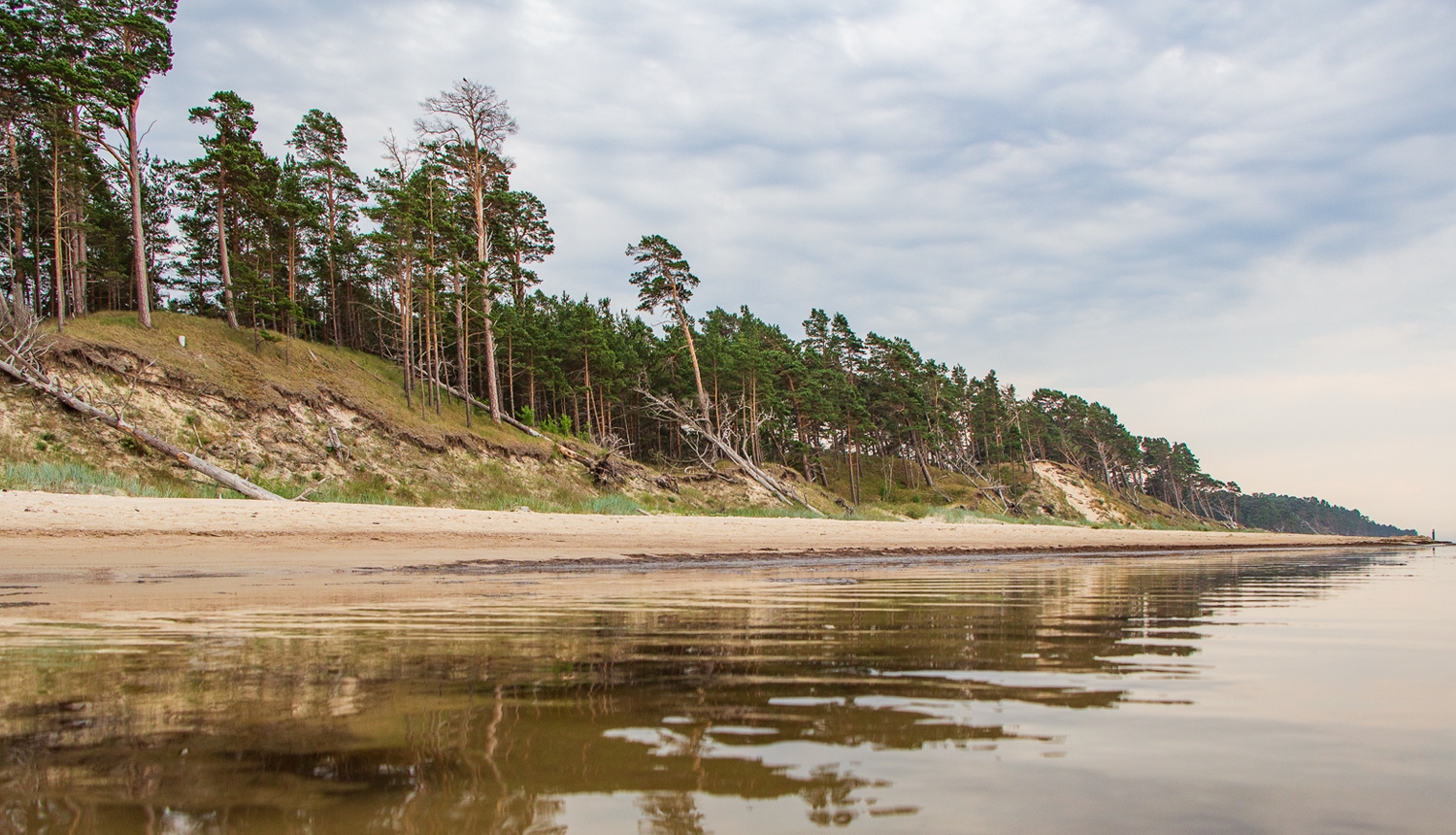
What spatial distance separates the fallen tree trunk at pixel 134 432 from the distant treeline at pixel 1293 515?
136 m

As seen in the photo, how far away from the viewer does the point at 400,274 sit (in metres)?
35.8

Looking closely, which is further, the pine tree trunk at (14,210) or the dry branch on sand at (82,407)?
the pine tree trunk at (14,210)

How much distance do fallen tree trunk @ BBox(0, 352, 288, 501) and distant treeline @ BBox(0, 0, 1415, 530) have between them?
5.72m

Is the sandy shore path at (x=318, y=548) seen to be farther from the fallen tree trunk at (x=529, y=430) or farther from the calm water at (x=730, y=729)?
the fallen tree trunk at (x=529, y=430)

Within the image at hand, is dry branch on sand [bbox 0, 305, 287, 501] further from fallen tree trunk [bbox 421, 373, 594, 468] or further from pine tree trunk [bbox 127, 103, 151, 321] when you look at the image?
fallen tree trunk [bbox 421, 373, 594, 468]

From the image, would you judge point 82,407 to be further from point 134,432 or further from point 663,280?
point 663,280

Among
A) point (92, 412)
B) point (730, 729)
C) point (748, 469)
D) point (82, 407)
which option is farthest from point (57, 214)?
point (730, 729)

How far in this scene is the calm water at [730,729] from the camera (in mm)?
1510

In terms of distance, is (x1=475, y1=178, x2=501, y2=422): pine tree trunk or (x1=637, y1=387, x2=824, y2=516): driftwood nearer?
(x1=475, y1=178, x2=501, y2=422): pine tree trunk

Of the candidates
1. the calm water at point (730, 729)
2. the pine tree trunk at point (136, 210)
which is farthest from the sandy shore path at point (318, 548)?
the pine tree trunk at point (136, 210)

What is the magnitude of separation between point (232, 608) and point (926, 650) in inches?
213

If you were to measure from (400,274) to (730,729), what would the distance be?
37703mm

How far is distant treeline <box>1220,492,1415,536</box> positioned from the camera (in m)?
139

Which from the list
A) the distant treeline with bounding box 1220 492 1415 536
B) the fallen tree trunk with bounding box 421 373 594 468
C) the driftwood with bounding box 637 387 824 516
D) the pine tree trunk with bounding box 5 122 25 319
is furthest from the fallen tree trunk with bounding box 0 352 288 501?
the distant treeline with bounding box 1220 492 1415 536
